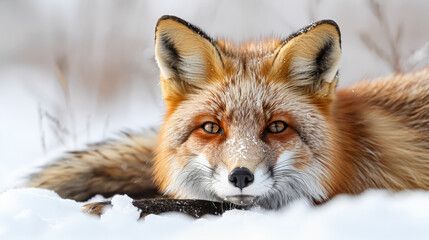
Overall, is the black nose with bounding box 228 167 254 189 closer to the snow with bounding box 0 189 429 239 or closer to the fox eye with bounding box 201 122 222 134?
the snow with bounding box 0 189 429 239

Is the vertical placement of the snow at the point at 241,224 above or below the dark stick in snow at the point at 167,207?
above

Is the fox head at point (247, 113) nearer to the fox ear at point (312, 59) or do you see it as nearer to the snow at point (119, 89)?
the fox ear at point (312, 59)

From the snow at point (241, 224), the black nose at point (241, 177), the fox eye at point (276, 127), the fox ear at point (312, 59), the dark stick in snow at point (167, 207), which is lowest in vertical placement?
the dark stick in snow at point (167, 207)

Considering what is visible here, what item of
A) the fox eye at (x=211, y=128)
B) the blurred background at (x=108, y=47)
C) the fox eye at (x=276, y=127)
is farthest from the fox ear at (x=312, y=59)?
the blurred background at (x=108, y=47)

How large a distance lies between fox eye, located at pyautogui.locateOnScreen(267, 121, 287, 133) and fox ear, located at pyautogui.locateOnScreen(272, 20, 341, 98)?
290 millimetres

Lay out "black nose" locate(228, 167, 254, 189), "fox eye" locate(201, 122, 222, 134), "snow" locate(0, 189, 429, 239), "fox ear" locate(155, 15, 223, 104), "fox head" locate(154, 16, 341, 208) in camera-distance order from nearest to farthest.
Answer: "snow" locate(0, 189, 429, 239)
"black nose" locate(228, 167, 254, 189)
"fox head" locate(154, 16, 341, 208)
"fox eye" locate(201, 122, 222, 134)
"fox ear" locate(155, 15, 223, 104)

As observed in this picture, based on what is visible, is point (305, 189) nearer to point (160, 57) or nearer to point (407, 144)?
point (407, 144)

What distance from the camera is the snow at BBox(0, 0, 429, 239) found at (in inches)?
63.5

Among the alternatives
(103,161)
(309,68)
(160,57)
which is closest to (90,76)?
(103,161)

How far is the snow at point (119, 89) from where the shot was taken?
1612mm

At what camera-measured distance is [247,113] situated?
2281 millimetres

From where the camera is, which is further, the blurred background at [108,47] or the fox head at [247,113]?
the blurred background at [108,47]

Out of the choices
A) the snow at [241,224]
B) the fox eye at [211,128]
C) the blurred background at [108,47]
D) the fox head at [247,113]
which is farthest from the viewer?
the blurred background at [108,47]

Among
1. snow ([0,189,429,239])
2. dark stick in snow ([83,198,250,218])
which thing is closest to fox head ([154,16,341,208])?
dark stick in snow ([83,198,250,218])
